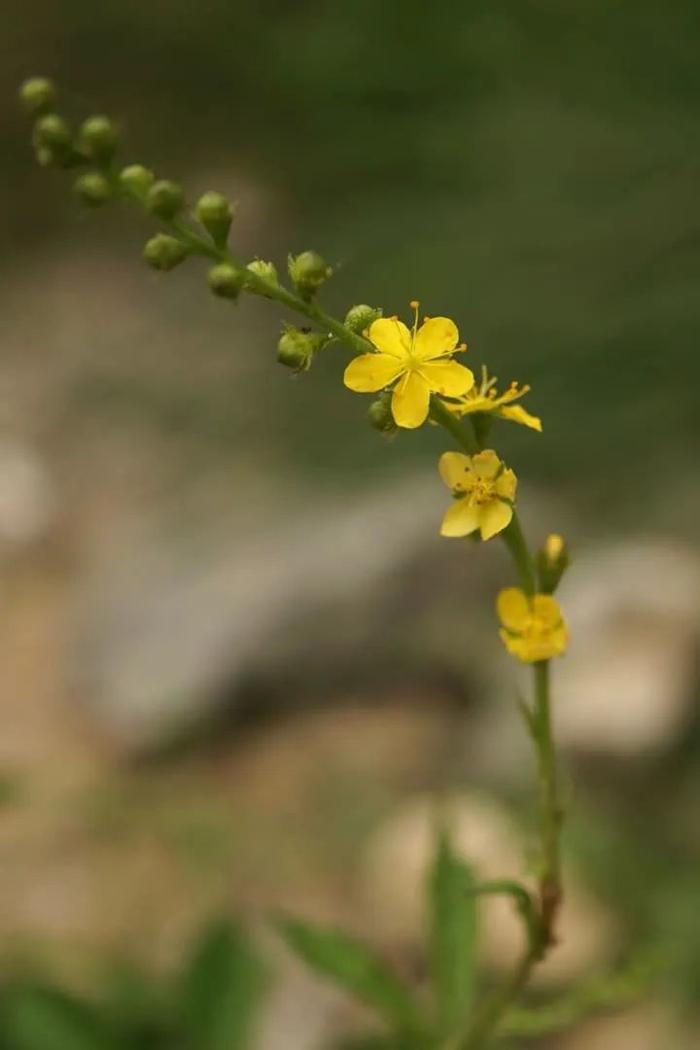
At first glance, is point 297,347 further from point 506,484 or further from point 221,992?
point 221,992

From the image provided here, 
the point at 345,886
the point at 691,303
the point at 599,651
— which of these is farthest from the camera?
the point at 599,651

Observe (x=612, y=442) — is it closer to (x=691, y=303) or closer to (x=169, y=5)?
(x=691, y=303)

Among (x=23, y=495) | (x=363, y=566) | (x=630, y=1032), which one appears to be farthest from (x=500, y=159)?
(x=23, y=495)

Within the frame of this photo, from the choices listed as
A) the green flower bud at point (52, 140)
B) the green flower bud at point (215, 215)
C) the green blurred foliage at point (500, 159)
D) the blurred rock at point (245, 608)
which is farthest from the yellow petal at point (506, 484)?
the blurred rock at point (245, 608)

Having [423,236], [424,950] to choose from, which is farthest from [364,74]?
[424,950]

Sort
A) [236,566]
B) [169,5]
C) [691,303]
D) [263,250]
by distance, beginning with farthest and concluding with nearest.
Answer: [263,250], [236,566], [169,5], [691,303]

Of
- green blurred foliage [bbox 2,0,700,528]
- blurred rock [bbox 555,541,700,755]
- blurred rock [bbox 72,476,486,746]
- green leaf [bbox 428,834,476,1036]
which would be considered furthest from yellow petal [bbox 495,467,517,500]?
blurred rock [bbox 72,476,486,746]

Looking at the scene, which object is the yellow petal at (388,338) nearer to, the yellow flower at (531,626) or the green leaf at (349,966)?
the yellow flower at (531,626)

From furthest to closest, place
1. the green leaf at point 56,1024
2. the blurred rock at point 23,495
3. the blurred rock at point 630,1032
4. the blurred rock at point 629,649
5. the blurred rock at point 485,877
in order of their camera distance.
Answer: the blurred rock at point 23,495, the blurred rock at point 629,649, the blurred rock at point 485,877, the blurred rock at point 630,1032, the green leaf at point 56,1024
